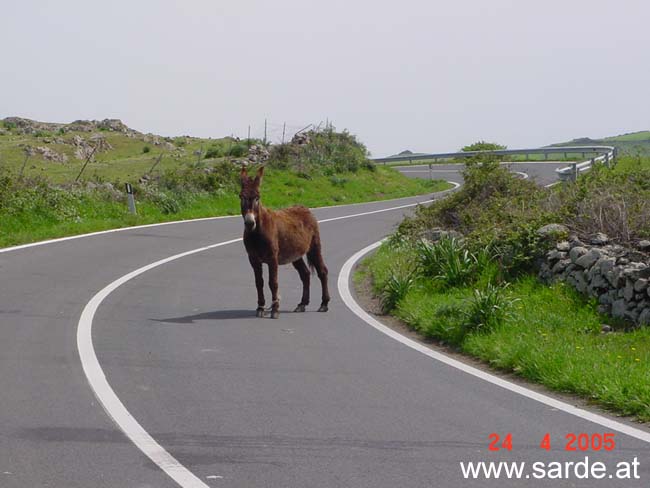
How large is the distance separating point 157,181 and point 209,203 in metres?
1.94

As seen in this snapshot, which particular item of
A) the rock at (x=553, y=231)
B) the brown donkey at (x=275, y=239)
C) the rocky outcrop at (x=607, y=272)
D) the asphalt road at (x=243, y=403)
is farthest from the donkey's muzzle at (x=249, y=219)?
the rock at (x=553, y=231)

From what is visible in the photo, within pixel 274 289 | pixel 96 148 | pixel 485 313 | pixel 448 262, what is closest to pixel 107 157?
pixel 96 148

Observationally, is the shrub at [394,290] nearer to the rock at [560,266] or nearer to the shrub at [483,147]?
the rock at [560,266]

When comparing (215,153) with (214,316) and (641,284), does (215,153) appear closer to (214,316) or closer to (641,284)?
(214,316)

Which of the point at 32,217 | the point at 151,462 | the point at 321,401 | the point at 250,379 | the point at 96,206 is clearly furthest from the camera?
the point at 96,206

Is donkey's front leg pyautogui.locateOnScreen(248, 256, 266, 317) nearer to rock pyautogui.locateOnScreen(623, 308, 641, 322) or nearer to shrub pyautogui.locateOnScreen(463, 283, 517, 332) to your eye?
shrub pyautogui.locateOnScreen(463, 283, 517, 332)

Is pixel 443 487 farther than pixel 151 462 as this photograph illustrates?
No

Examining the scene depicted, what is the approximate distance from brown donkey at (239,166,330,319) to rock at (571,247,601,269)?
356 centimetres

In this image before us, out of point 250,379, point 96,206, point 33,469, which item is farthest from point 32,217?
point 33,469

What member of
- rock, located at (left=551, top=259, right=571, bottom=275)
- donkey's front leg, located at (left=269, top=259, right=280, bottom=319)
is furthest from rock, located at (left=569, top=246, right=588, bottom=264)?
donkey's front leg, located at (left=269, top=259, right=280, bottom=319)

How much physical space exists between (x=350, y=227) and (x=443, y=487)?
22469 mm

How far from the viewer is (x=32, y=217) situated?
24438 mm

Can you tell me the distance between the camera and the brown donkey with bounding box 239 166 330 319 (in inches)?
493

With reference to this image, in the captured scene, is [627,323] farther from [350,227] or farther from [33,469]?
[350,227]
